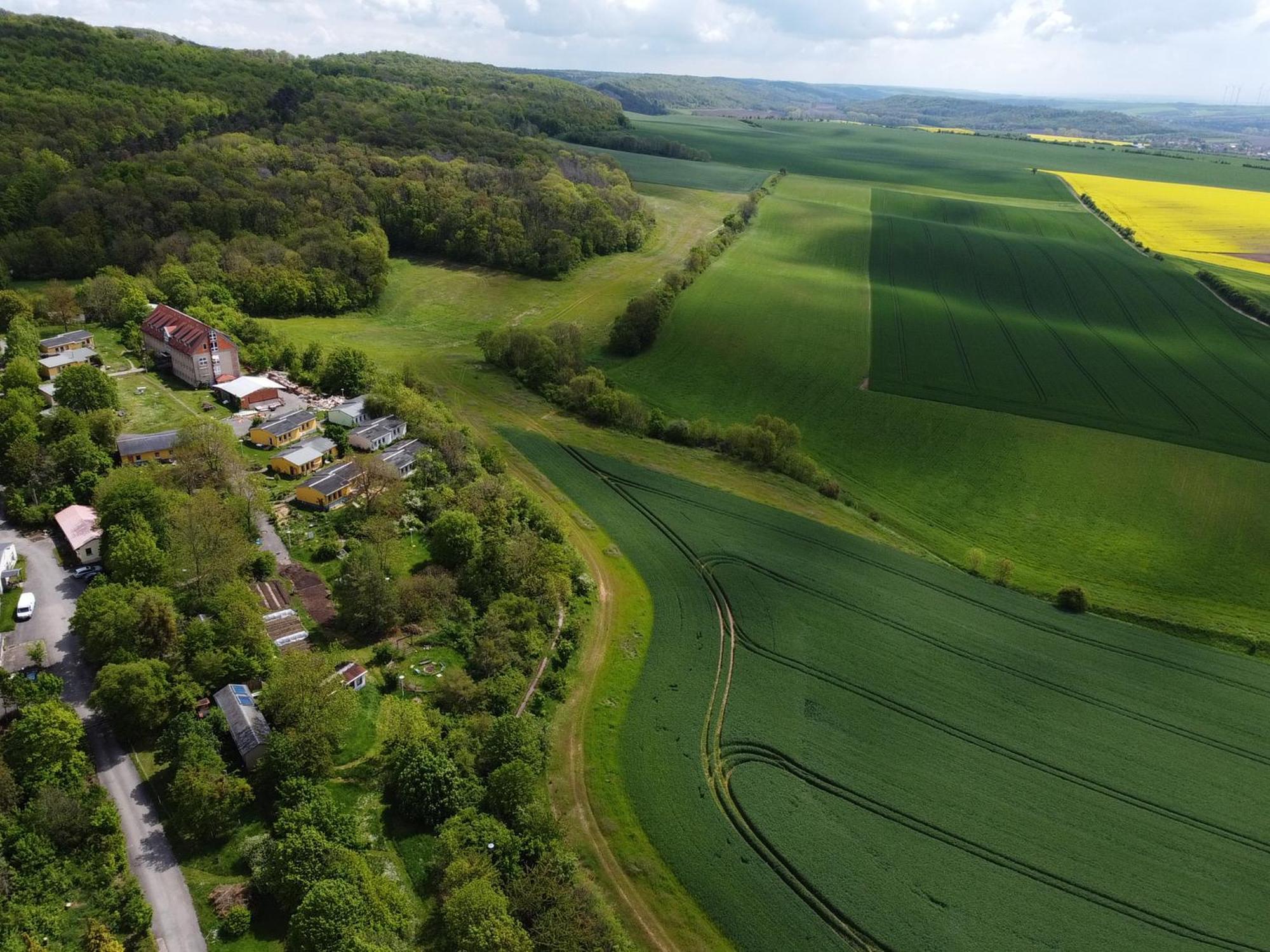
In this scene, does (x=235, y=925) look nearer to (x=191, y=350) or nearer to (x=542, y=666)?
(x=542, y=666)

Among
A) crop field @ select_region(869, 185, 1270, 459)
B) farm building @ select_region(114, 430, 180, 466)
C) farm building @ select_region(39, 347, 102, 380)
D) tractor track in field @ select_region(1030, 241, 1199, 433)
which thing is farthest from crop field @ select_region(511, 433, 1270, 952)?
farm building @ select_region(39, 347, 102, 380)

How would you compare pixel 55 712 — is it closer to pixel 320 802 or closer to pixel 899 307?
pixel 320 802

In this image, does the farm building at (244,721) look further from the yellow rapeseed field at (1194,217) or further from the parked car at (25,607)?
the yellow rapeseed field at (1194,217)

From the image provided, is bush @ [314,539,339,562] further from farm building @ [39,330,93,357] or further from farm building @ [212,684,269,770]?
farm building @ [39,330,93,357]

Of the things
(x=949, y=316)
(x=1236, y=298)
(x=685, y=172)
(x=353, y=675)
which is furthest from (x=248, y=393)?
(x=685, y=172)

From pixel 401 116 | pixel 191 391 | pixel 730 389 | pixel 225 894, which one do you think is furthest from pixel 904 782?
pixel 401 116
